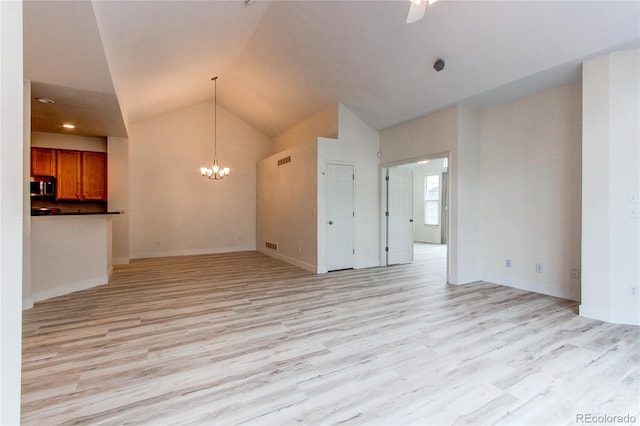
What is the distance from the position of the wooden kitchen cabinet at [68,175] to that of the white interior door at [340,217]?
5.81 metres

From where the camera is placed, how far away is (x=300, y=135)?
7445mm

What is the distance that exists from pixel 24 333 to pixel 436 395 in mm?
4078

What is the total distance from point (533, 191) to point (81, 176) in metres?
9.17

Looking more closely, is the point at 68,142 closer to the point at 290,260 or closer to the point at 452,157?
the point at 290,260

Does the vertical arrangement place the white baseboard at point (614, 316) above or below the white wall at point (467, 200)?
below

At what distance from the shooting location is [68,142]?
660 cm

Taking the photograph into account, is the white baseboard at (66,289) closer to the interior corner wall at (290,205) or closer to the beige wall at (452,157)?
the interior corner wall at (290,205)

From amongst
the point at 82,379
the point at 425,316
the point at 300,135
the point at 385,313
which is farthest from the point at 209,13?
the point at 425,316

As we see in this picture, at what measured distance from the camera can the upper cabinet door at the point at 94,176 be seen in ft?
22.2

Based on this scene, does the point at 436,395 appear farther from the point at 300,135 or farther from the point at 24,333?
the point at 300,135

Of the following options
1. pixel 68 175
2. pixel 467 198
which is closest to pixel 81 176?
pixel 68 175

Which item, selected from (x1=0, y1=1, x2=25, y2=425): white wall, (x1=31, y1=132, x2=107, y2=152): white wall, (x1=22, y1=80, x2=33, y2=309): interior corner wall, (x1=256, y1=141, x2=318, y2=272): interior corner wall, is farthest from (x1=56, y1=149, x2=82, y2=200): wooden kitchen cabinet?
(x1=0, y1=1, x2=25, y2=425): white wall

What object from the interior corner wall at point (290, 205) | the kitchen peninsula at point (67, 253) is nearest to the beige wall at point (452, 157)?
the interior corner wall at point (290, 205)

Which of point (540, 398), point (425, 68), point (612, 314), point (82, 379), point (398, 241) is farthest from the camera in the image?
point (398, 241)
